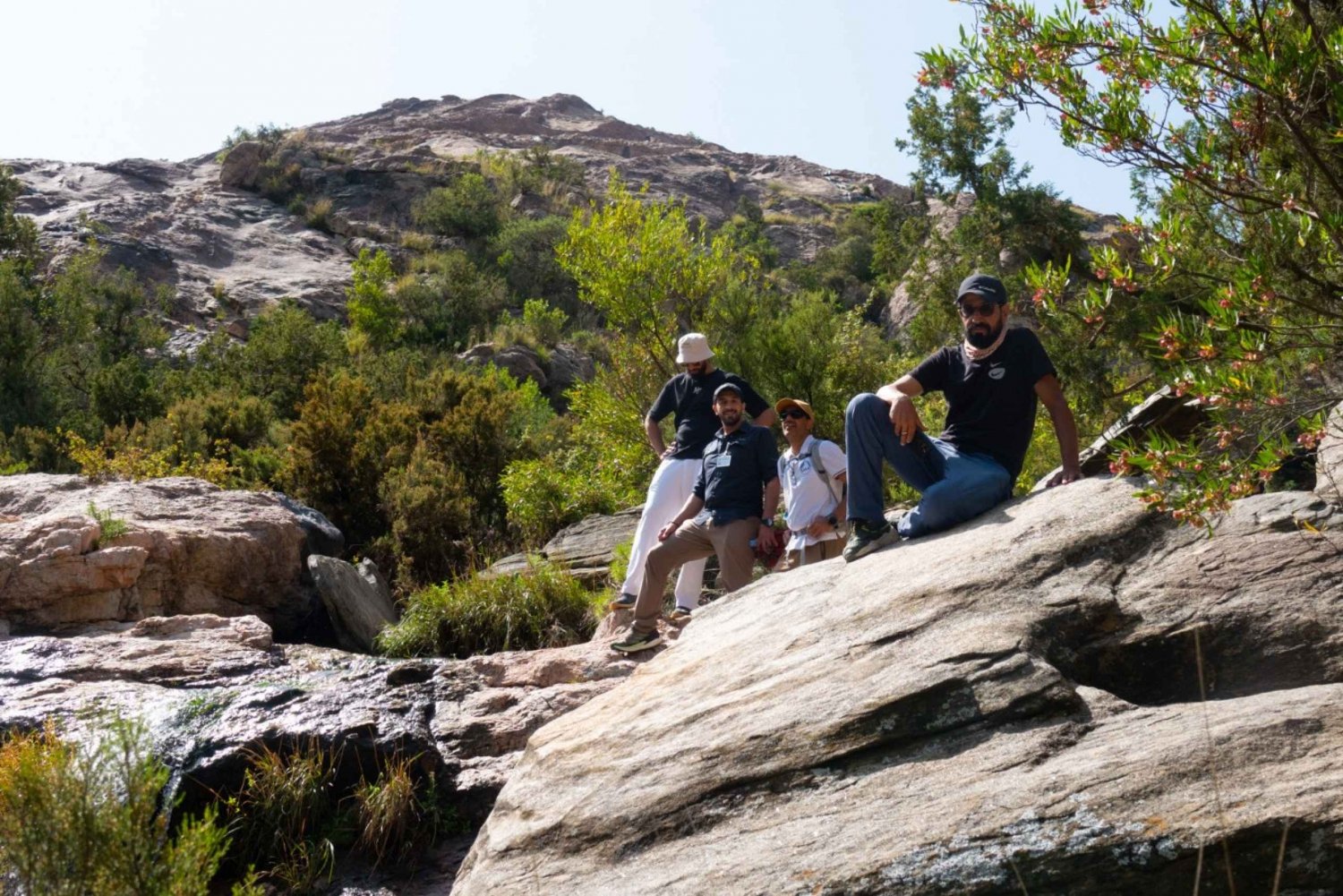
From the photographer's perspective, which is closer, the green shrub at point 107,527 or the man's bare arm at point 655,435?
the man's bare arm at point 655,435

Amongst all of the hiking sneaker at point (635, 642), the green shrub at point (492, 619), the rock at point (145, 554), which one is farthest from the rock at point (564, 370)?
the hiking sneaker at point (635, 642)

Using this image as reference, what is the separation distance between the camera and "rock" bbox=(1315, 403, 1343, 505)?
4.74 meters

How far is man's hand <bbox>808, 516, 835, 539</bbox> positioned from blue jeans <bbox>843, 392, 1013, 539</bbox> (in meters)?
1.35

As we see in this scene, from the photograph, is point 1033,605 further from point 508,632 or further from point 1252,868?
point 508,632

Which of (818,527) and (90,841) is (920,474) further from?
(90,841)

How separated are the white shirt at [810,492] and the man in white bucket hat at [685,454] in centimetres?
55

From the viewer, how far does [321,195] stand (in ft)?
192

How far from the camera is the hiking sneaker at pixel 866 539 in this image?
595cm

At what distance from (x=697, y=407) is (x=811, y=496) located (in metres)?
1.25

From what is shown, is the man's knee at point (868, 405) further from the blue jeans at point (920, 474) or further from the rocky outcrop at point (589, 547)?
the rocky outcrop at point (589, 547)

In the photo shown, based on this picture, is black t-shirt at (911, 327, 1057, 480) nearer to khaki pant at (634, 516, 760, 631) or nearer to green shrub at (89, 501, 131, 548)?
khaki pant at (634, 516, 760, 631)

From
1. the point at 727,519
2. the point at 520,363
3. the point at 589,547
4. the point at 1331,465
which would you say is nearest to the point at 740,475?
the point at 727,519

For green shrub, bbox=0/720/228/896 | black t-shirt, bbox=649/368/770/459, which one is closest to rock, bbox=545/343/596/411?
black t-shirt, bbox=649/368/770/459

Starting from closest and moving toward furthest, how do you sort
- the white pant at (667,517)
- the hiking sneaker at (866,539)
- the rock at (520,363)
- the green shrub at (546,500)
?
the hiking sneaker at (866,539) → the white pant at (667,517) → the green shrub at (546,500) → the rock at (520,363)
